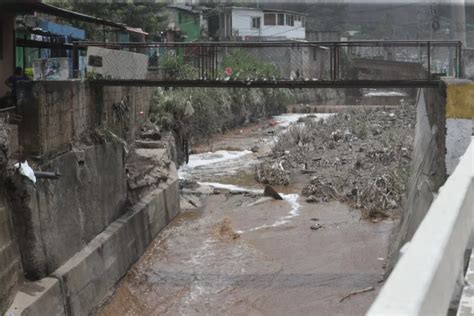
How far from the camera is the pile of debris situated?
749 inches

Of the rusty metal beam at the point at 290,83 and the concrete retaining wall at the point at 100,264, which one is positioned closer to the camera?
the concrete retaining wall at the point at 100,264

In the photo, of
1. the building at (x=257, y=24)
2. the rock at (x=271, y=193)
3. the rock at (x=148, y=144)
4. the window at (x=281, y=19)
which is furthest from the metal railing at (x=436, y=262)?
the window at (x=281, y=19)

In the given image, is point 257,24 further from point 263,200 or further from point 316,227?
point 316,227

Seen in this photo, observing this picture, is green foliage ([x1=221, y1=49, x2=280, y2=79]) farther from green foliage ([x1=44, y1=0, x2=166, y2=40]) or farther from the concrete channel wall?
the concrete channel wall

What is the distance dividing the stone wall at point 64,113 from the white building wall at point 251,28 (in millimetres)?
43457

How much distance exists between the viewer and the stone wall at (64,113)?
11164 millimetres

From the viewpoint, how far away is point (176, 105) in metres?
25.8

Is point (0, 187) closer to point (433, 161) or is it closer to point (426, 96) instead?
point (433, 161)

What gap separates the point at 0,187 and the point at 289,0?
92.5 meters

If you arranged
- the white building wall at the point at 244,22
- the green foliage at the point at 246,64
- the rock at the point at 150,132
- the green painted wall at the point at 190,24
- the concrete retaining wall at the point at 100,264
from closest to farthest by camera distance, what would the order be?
the concrete retaining wall at the point at 100,264, the rock at the point at 150,132, the green foliage at the point at 246,64, the green painted wall at the point at 190,24, the white building wall at the point at 244,22

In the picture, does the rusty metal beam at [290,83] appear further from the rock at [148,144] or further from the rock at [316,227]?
the rock at [148,144]

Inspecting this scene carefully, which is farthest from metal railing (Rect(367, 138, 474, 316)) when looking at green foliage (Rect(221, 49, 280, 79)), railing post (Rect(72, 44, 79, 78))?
green foliage (Rect(221, 49, 280, 79))

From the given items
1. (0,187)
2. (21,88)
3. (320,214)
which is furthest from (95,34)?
(0,187)

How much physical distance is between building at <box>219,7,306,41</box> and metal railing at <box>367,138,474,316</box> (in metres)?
53.0
